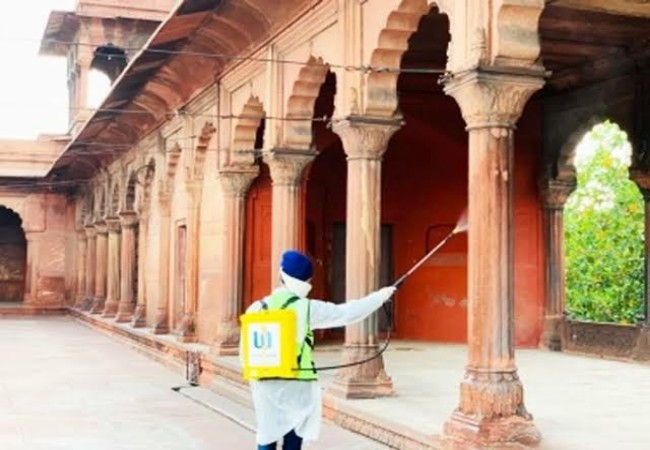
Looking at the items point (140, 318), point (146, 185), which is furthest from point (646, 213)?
point (146, 185)

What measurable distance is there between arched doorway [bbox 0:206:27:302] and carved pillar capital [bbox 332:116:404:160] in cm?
2530

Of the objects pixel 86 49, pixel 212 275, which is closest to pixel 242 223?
pixel 212 275

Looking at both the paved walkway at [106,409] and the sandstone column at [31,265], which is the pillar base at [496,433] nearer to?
the paved walkway at [106,409]

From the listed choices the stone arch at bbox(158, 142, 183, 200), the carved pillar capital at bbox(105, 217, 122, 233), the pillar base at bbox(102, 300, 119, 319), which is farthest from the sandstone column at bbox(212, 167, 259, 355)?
the pillar base at bbox(102, 300, 119, 319)

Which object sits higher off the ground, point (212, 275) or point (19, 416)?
point (212, 275)

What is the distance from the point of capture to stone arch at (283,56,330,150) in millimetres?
9789

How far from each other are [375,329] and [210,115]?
5.38m

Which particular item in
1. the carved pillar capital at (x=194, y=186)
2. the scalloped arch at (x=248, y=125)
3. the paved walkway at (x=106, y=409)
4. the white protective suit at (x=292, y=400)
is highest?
the scalloped arch at (x=248, y=125)

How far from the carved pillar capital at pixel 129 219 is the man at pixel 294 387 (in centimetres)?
1565

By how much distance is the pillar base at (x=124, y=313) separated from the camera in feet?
67.1

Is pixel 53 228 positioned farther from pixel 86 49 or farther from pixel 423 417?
pixel 423 417

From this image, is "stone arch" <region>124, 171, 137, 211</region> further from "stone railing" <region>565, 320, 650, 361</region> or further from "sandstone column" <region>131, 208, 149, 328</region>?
"stone railing" <region>565, 320, 650, 361</region>

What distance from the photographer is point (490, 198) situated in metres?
6.09

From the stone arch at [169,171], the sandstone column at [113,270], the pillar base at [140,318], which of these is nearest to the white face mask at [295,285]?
the stone arch at [169,171]
